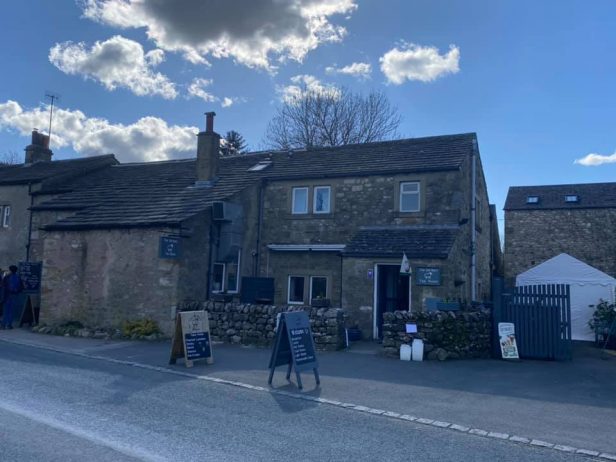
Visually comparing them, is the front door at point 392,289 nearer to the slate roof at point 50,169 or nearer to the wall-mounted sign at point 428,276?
the wall-mounted sign at point 428,276

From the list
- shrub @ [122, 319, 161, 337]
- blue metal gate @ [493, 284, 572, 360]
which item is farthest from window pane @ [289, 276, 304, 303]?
blue metal gate @ [493, 284, 572, 360]

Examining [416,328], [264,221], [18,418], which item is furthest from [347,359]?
[264,221]

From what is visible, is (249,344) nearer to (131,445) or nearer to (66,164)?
(131,445)

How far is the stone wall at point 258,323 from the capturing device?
14.4 metres

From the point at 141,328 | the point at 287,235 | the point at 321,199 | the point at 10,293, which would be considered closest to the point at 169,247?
the point at 141,328

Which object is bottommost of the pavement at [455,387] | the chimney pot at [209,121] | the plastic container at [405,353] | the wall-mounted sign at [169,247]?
the pavement at [455,387]

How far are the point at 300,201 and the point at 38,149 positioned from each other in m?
19.4

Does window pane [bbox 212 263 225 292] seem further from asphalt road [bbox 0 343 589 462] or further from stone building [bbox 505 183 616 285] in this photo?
stone building [bbox 505 183 616 285]

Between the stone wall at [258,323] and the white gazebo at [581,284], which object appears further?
the white gazebo at [581,284]

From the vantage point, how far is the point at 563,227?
104ft

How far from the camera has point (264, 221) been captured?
2088cm

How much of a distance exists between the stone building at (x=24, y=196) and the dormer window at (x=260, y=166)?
9433 mm

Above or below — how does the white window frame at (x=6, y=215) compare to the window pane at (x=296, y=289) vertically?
above

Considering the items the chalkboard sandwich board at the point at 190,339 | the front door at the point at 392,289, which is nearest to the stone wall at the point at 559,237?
the front door at the point at 392,289
